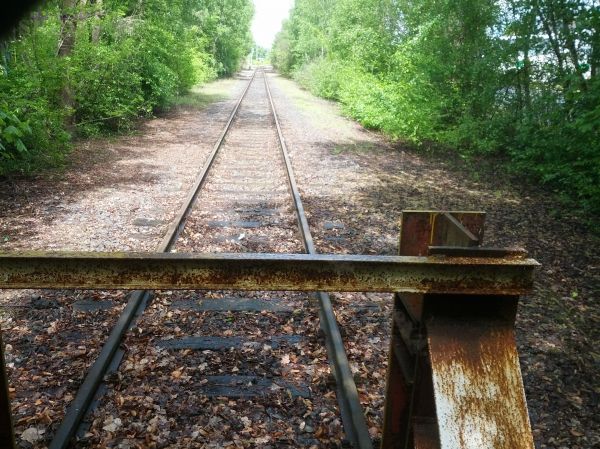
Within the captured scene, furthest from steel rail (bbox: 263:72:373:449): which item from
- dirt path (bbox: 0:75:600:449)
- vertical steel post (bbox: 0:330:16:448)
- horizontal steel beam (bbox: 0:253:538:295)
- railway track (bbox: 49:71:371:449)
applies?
vertical steel post (bbox: 0:330:16:448)

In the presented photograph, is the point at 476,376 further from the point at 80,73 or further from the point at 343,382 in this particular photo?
the point at 80,73

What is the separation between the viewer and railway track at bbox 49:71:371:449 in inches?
123

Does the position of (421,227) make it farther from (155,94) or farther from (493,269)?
(155,94)

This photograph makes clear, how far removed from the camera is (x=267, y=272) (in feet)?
6.23

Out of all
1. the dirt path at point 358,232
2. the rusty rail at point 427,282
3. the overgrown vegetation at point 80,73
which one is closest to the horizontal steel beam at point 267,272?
the rusty rail at point 427,282

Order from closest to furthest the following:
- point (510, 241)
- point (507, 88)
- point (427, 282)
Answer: point (427, 282) < point (510, 241) < point (507, 88)

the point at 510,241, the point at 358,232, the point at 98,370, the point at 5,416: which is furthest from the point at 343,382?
the point at 510,241

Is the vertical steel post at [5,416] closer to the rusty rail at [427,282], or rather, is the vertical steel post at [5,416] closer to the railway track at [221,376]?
the rusty rail at [427,282]

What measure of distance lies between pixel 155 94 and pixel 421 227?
1763cm

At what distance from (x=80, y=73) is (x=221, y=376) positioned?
1058cm

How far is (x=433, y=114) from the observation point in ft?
40.9

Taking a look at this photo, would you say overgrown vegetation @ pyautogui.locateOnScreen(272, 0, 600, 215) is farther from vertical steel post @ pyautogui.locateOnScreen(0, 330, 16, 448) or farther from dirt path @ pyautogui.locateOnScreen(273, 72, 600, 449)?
A: vertical steel post @ pyautogui.locateOnScreen(0, 330, 16, 448)

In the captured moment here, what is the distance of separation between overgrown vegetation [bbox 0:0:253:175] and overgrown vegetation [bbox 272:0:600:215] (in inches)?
294

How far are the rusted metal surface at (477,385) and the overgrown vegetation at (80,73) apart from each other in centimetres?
387
